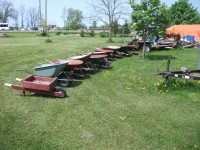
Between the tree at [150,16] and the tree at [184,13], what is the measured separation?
4090cm

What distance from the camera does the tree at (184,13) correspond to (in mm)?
47781

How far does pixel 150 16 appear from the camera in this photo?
11.5m

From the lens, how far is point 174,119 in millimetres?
4477

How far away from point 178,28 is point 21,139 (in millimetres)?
26534

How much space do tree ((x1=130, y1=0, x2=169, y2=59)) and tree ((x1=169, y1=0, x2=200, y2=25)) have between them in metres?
40.9

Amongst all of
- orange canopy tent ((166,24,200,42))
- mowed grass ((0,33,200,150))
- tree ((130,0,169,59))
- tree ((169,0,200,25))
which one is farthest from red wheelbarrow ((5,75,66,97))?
tree ((169,0,200,25))

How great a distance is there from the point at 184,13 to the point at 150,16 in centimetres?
4408

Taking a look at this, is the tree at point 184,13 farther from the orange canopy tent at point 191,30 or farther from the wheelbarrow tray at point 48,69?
the wheelbarrow tray at point 48,69

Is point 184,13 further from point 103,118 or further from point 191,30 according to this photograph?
point 103,118

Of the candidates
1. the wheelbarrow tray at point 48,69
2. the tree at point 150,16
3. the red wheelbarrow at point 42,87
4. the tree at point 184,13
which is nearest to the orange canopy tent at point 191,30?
the tree at point 150,16

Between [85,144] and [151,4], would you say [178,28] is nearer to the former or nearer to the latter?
[151,4]

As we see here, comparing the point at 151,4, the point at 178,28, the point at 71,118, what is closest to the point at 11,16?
the point at 178,28

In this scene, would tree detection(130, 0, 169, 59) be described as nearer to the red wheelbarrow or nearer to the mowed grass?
the mowed grass

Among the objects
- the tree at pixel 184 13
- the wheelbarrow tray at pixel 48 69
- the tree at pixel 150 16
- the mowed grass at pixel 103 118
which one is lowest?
the mowed grass at pixel 103 118
